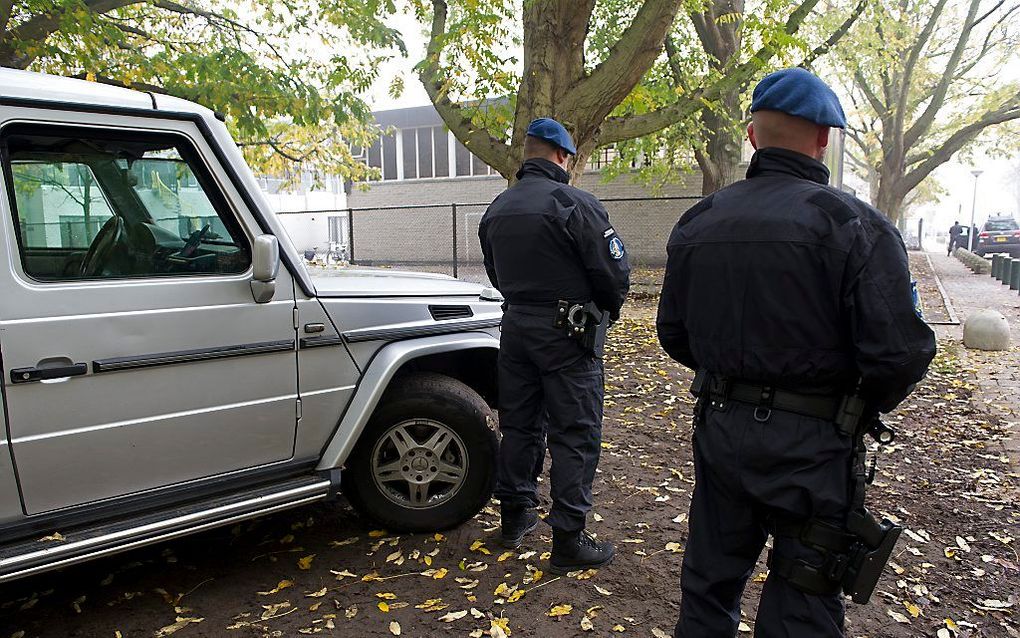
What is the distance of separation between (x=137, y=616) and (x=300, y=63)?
29.4 ft

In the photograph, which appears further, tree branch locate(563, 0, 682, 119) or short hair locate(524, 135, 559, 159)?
tree branch locate(563, 0, 682, 119)

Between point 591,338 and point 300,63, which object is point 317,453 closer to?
point 591,338

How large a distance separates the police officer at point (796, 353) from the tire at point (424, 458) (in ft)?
5.65

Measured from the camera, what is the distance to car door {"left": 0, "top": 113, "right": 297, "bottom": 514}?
8.96 feet

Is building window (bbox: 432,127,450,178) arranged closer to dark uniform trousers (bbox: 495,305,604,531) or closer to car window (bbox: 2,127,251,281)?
dark uniform trousers (bbox: 495,305,604,531)

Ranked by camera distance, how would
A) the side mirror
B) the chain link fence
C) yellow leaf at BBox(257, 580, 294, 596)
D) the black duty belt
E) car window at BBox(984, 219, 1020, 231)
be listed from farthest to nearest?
car window at BBox(984, 219, 1020, 231) → the chain link fence → yellow leaf at BBox(257, 580, 294, 596) → the side mirror → the black duty belt

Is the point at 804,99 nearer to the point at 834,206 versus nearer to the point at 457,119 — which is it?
the point at 834,206

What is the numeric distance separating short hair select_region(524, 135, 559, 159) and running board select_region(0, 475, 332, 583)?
1961mm

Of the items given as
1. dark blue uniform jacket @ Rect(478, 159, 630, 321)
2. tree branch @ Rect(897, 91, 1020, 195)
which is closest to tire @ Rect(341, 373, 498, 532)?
dark blue uniform jacket @ Rect(478, 159, 630, 321)

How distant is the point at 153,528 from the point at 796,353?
8.36 ft

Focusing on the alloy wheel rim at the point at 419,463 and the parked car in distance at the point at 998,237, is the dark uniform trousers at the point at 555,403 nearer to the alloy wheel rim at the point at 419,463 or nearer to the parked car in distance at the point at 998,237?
the alloy wheel rim at the point at 419,463

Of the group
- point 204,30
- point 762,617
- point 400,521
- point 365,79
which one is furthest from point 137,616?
point 204,30

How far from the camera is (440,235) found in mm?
25500

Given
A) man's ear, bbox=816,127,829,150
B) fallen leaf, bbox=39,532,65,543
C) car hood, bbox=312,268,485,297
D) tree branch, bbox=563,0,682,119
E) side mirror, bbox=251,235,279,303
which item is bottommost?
fallen leaf, bbox=39,532,65,543
